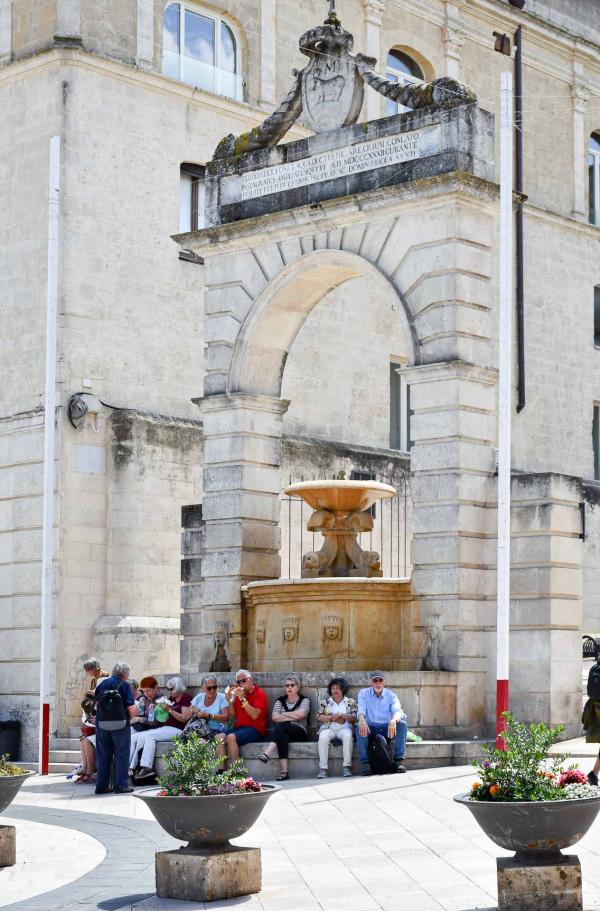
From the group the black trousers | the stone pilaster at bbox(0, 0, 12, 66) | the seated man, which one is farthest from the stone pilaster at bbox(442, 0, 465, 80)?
the black trousers

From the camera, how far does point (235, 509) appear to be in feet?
71.5

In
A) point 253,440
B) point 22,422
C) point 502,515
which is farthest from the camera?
point 22,422

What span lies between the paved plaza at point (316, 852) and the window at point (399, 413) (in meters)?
13.2

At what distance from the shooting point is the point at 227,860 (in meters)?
11.2

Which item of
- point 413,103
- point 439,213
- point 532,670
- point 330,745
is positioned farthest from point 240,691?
point 413,103

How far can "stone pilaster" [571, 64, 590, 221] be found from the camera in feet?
115

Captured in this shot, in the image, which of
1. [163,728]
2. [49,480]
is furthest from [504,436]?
[49,480]

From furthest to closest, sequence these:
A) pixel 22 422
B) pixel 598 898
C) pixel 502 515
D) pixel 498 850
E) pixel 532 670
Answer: pixel 22 422 < pixel 532 670 < pixel 502 515 < pixel 498 850 < pixel 598 898

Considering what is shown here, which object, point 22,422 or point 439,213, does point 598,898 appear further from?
point 22,422

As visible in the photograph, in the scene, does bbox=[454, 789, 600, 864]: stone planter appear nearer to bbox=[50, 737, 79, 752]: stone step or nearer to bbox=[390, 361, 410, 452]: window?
bbox=[50, 737, 79, 752]: stone step

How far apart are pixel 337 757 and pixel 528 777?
815cm

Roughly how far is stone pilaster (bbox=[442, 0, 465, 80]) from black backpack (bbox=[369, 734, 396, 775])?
58.4 ft

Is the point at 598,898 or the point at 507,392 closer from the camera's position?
the point at 598,898

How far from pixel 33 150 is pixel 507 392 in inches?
426
